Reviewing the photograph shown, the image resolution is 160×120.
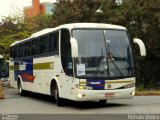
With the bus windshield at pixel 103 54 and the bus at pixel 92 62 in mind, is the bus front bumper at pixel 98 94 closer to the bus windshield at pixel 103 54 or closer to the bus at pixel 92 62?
the bus at pixel 92 62

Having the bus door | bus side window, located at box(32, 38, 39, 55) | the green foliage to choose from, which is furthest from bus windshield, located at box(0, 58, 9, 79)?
the bus door

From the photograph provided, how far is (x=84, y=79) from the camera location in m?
17.4

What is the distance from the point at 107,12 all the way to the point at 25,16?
21570mm

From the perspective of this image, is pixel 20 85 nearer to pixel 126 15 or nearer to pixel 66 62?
pixel 126 15

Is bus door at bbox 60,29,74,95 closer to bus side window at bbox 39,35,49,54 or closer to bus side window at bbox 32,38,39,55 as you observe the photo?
bus side window at bbox 39,35,49,54

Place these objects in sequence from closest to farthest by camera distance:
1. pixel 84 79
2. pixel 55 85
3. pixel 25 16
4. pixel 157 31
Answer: pixel 84 79
pixel 55 85
pixel 157 31
pixel 25 16

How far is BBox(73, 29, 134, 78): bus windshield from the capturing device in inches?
690

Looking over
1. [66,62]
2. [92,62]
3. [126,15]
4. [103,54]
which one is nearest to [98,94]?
[92,62]

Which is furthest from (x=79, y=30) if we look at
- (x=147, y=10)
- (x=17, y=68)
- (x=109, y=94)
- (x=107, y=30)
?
(x=147, y=10)

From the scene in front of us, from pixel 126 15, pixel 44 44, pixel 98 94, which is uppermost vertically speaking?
pixel 126 15

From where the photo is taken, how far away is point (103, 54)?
58.5 feet

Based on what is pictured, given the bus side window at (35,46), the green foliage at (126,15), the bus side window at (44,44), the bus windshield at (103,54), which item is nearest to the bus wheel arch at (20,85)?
the bus side window at (35,46)

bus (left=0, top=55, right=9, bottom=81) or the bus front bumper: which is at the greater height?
bus (left=0, top=55, right=9, bottom=81)

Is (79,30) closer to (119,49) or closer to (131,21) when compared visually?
(119,49)
